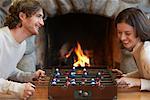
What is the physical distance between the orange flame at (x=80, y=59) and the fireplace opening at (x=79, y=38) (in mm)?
43

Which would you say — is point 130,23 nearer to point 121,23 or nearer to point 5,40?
point 121,23

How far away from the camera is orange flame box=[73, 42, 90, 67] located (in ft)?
12.7

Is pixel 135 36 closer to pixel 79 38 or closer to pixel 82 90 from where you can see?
pixel 82 90

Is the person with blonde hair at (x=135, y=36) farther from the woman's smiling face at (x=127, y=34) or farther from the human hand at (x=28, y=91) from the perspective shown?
the human hand at (x=28, y=91)

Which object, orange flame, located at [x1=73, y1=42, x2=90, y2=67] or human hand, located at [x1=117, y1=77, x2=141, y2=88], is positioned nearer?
human hand, located at [x1=117, y1=77, x2=141, y2=88]

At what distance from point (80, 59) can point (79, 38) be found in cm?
26

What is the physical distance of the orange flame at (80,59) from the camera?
3.88m

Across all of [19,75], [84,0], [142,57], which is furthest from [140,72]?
[84,0]

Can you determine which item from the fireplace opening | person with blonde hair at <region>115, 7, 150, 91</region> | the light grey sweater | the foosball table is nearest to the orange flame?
the fireplace opening

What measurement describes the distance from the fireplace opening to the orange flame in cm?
4

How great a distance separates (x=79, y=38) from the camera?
13.3 feet

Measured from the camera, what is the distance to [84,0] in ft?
11.2

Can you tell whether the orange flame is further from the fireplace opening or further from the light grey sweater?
the light grey sweater

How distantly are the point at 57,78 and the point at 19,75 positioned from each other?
1.30 feet
